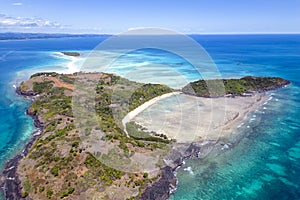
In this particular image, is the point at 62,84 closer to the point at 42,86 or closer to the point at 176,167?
the point at 42,86

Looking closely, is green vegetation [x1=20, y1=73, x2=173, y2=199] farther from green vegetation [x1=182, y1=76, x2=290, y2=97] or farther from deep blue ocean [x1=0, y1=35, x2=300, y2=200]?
green vegetation [x1=182, y1=76, x2=290, y2=97]

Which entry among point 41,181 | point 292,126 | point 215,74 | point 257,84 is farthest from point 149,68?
point 41,181

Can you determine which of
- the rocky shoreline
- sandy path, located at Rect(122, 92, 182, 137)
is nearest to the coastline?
sandy path, located at Rect(122, 92, 182, 137)

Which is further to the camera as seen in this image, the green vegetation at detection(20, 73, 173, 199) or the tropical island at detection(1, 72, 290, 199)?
the green vegetation at detection(20, 73, 173, 199)

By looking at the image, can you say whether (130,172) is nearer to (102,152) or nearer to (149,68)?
(102,152)

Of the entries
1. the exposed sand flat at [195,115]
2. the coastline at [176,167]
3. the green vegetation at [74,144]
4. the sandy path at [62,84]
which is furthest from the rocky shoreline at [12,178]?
the sandy path at [62,84]

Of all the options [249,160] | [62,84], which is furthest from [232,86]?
[62,84]
